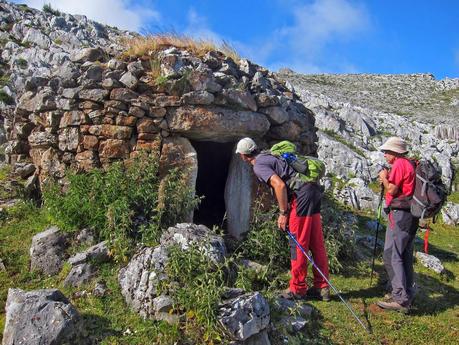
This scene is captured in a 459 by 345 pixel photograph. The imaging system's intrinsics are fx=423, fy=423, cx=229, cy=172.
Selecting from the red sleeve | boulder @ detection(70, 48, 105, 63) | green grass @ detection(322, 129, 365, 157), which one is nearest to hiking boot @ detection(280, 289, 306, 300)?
the red sleeve

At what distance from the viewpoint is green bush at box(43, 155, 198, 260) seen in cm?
596

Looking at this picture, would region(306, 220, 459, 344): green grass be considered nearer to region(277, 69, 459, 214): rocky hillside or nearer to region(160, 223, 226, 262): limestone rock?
region(160, 223, 226, 262): limestone rock

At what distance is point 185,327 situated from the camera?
174 inches

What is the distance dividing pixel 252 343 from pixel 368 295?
2593 mm

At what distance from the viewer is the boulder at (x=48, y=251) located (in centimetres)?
593

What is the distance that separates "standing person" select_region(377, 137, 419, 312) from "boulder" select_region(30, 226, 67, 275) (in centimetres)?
453

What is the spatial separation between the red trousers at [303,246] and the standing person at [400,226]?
0.92 metres

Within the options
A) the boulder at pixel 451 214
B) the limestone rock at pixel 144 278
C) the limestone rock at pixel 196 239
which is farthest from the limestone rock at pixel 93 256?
the boulder at pixel 451 214

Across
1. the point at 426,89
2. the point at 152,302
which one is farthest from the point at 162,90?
the point at 426,89

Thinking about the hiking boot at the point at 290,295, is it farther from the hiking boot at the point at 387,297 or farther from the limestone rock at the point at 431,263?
the limestone rock at the point at 431,263

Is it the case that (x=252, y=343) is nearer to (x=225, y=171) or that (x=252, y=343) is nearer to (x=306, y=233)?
(x=306, y=233)

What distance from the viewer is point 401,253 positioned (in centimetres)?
568

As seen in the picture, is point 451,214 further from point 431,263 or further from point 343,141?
point 431,263

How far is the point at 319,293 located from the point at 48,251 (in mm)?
3889
